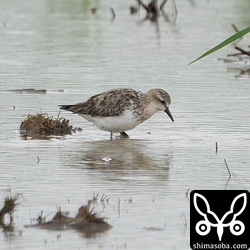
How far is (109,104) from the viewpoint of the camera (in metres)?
12.9

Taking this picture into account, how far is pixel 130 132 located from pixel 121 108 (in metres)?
0.54

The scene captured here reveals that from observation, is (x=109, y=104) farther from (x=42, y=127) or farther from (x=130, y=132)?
(x=42, y=127)

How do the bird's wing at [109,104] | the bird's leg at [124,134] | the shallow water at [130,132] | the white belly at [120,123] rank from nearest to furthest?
1. the shallow water at [130,132]
2. the white belly at [120,123]
3. the bird's wing at [109,104]
4. the bird's leg at [124,134]

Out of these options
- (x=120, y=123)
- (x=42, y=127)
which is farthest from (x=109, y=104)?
(x=42, y=127)

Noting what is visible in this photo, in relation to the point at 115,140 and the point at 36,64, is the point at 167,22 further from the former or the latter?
the point at 115,140

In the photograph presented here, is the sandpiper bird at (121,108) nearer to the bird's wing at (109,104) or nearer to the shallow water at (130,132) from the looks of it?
the bird's wing at (109,104)

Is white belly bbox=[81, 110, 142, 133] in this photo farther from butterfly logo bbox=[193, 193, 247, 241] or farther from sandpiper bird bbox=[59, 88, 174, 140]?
butterfly logo bbox=[193, 193, 247, 241]

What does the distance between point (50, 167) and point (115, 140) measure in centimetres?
195

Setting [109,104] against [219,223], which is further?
[109,104]

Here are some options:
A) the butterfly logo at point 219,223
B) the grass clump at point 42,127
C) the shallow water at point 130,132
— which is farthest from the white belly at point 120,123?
the butterfly logo at point 219,223

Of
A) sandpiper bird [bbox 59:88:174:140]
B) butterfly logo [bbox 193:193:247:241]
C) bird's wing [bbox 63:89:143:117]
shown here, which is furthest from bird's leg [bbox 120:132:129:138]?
butterfly logo [bbox 193:193:247:241]

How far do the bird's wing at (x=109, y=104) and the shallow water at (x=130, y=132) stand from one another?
30cm

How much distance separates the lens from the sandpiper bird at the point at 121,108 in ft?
41.9

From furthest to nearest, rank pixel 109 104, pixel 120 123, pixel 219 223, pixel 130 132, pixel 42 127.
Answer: pixel 130 132
pixel 109 104
pixel 42 127
pixel 120 123
pixel 219 223
